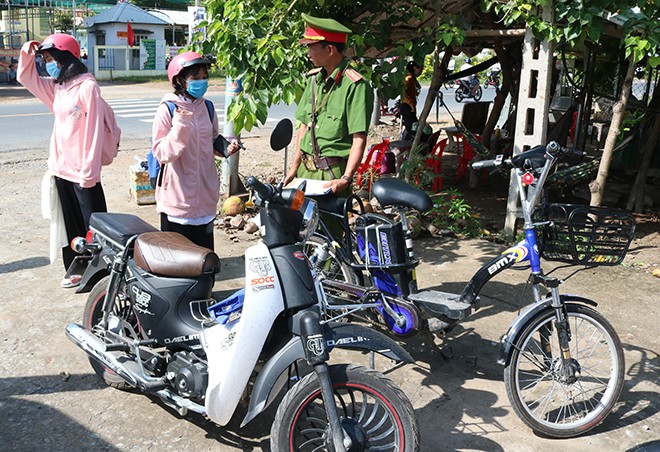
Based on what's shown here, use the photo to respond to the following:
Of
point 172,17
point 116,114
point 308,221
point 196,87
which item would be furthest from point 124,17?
point 308,221

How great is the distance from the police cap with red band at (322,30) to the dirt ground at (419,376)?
197cm

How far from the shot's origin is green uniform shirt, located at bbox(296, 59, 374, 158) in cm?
440

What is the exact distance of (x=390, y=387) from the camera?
2904 mm

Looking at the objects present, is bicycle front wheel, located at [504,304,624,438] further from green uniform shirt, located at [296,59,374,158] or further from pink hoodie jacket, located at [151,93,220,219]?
pink hoodie jacket, located at [151,93,220,219]

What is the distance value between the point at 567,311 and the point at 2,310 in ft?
12.6

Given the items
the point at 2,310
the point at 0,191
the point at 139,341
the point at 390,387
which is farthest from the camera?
the point at 0,191

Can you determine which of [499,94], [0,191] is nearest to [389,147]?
[499,94]

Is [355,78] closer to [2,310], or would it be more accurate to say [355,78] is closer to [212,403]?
[212,403]

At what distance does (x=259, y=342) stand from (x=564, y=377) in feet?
5.36

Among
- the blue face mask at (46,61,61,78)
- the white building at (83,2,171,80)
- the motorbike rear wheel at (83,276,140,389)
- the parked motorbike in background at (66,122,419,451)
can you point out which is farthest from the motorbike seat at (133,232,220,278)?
the white building at (83,2,171,80)

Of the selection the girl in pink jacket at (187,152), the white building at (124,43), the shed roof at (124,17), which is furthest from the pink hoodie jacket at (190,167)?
the shed roof at (124,17)

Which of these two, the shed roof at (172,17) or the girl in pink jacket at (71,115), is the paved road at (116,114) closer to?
the girl in pink jacket at (71,115)

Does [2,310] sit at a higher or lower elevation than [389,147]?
lower

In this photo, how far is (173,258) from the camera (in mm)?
3422
